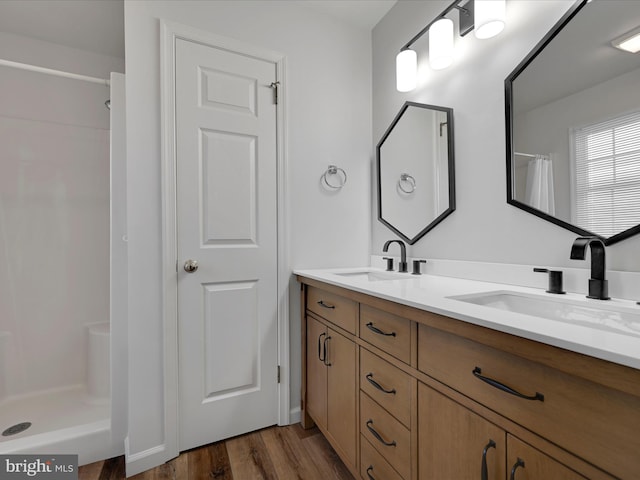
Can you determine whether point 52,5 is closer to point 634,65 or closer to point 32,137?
point 32,137

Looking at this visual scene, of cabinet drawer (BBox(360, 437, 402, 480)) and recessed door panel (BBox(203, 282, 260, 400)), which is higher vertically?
recessed door panel (BBox(203, 282, 260, 400))

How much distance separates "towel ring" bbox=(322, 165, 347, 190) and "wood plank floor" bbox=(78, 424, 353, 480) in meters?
A: 1.45

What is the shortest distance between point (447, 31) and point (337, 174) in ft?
2.99

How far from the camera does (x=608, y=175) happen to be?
0.98m

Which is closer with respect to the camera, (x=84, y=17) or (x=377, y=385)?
(x=377, y=385)

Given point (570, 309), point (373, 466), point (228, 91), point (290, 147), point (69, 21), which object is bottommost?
point (373, 466)

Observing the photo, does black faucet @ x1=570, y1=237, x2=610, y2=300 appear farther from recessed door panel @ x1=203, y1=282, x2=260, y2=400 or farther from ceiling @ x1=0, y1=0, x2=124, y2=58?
ceiling @ x1=0, y1=0, x2=124, y2=58

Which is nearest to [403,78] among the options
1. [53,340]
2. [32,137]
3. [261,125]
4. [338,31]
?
[338,31]

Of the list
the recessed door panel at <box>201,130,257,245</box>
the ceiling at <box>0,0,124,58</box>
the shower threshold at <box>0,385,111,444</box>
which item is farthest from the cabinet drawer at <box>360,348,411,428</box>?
the ceiling at <box>0,0,124,58</box>

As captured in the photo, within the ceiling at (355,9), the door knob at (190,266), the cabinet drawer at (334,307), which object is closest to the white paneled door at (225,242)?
the door knob at (190,266)

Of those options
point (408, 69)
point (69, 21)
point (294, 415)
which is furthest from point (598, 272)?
point (69, 21)

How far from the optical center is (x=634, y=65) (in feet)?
2.97

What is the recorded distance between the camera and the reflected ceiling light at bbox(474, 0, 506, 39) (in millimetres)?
1172

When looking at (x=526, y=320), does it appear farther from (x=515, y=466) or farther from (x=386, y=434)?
(x=386, y=434)
